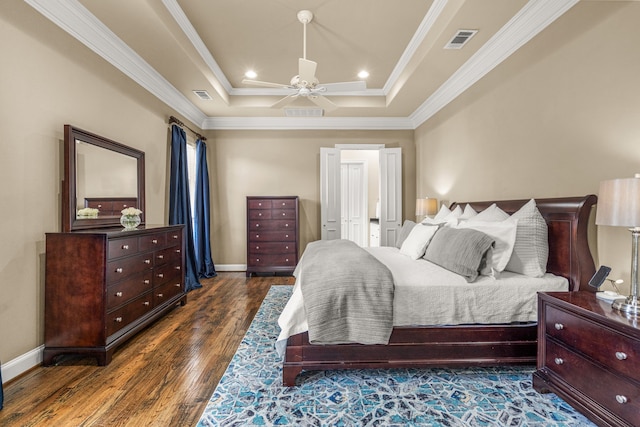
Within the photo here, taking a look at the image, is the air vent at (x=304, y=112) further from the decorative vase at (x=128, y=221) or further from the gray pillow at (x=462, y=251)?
the gray pillow at (x=462, y=251)

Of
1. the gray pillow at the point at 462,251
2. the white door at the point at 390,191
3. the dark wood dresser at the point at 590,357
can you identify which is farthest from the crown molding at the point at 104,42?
the dark wood dresser at the point at 590,357

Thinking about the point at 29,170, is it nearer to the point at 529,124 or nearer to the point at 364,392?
the point at 364,392

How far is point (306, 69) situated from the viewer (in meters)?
2.69

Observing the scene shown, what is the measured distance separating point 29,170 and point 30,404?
1.53 meters

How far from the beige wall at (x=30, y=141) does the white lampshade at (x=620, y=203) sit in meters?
3.61

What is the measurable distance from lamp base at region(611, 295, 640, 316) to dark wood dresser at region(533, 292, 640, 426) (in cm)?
4

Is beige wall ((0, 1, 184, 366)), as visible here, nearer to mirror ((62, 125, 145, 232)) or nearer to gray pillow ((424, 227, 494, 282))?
mirror ((62, 125, 145, 232))

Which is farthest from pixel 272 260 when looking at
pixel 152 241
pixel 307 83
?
pixel 307 83

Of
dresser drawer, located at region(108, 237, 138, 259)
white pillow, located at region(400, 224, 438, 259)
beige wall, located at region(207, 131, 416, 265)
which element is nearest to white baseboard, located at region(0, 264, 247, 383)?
dresser drawer, located at region(108, 237, 138, 259)

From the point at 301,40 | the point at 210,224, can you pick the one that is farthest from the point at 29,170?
the point at 210,224

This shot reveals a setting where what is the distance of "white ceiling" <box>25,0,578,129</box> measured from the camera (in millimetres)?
2424

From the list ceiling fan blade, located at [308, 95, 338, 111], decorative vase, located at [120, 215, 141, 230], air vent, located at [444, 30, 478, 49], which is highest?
air vent, located at [444, 30, 478, 49]

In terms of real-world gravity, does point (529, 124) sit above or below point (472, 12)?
below

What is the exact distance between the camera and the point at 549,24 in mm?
2299
